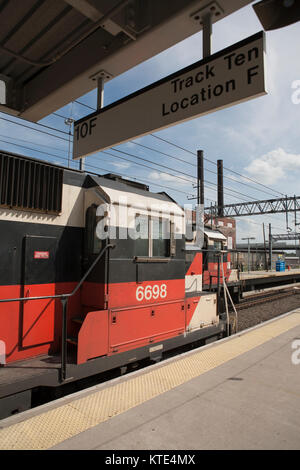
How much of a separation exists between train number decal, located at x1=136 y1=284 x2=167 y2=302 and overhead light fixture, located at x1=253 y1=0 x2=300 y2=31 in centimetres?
361

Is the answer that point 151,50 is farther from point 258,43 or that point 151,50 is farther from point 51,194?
point 51,194

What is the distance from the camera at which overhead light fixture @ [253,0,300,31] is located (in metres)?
2.44

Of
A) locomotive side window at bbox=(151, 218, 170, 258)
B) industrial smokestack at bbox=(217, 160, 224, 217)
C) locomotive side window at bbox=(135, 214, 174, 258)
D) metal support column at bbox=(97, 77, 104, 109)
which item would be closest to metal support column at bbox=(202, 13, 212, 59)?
metal support column at bbox=(97, 77, 104, 109)

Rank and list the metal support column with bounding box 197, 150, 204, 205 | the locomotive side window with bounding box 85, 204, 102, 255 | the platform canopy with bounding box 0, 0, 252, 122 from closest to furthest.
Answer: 1. the platform canopy with bounding box 0, 0, 252, 122
2. the locomotive side window with bounding box 85, 204, 102, 255
3. the metal support column with bounding box 197, 150, 204, 205

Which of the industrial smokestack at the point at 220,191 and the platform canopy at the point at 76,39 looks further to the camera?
the industrial smokestack at the point at 220,191

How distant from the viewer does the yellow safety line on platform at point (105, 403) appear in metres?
2.64

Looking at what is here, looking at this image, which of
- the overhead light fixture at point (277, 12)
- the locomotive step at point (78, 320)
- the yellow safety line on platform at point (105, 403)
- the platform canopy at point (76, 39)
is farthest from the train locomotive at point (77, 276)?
the overhead light fixture at point (277, 12)

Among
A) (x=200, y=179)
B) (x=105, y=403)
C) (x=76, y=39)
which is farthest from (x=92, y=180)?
(x=200, y=179)

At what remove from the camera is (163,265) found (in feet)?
16.9

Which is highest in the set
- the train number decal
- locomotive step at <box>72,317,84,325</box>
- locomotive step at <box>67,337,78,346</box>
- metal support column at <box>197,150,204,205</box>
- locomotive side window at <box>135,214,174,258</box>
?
metal support column at <box>197,150,204,205</box>

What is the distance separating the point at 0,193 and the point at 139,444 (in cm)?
318

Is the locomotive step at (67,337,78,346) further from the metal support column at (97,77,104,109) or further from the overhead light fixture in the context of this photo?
the overhead light fixture

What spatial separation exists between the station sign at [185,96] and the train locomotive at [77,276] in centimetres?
96

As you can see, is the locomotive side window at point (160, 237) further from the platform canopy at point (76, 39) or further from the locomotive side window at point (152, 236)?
the platform canopy at point (76, 39)
